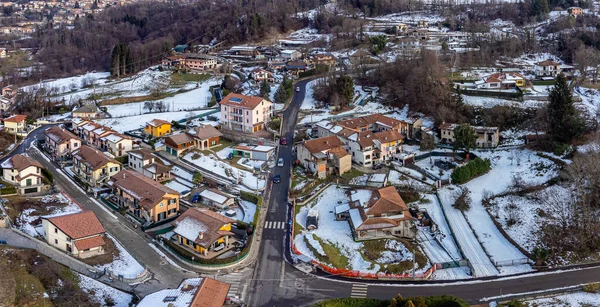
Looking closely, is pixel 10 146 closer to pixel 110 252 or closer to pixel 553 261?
pixel 110 252

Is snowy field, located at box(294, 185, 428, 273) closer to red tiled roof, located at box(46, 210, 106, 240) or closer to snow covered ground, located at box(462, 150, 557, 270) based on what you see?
snow covered ground, located at box(462, 150, 557, 270)

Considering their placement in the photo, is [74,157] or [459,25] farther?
[459,25]

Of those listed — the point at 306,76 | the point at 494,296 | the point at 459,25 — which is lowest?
the point at 494,296

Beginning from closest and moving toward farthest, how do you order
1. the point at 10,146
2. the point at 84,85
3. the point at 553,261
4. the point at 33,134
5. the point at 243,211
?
1. the point at 553,261
2. the point at 243,211
3. the point at 10,146
4. the point at 33,134
5. the point at 84,85

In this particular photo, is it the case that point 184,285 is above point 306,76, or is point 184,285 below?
below

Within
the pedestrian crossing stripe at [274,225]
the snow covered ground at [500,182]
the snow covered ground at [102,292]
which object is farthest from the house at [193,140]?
the snow covered ground at [500,182]

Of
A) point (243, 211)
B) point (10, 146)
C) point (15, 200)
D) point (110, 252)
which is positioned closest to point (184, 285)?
point (110, 252)

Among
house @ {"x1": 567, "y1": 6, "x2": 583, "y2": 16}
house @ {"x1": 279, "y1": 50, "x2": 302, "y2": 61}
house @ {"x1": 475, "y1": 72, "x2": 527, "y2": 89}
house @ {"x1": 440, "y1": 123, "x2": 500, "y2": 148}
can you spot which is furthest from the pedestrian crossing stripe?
house @ {"x1": 567, "y1": 6, "x2": 583, "y2": 16}
